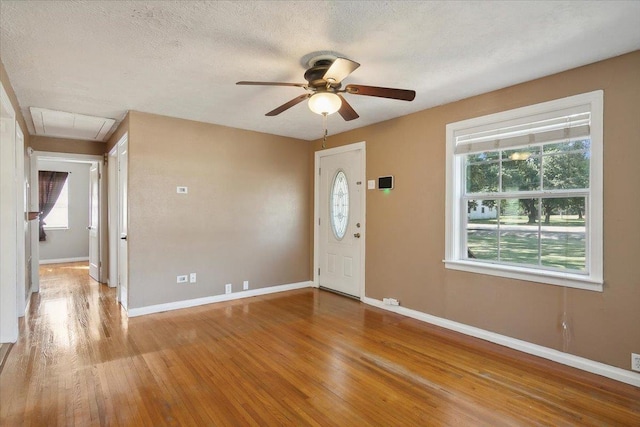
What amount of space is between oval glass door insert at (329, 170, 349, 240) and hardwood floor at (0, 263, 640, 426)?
1.58 metres

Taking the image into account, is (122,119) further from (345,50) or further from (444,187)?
(444,187)

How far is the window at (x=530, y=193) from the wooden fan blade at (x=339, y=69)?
5.95 feet

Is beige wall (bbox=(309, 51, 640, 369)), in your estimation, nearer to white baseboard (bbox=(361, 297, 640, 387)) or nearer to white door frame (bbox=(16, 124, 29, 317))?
white baseboard (bbox=(361, 297, 640, 387))

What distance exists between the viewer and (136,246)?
4141 millimetres

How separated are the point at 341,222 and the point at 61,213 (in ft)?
24.2

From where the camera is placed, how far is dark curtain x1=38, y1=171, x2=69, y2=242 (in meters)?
7.98

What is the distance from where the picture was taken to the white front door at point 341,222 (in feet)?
16.2

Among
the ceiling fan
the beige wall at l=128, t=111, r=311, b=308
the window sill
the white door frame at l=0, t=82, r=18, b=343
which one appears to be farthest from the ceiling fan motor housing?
the white door frame at l=0, t=82, r=18, b=343

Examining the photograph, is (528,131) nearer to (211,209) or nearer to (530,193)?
(530,193)

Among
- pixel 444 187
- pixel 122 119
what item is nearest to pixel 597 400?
pixel 444 187

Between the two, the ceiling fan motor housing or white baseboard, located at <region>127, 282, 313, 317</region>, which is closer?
the ceiling fan motor housing

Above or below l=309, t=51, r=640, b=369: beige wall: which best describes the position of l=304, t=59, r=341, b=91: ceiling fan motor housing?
above

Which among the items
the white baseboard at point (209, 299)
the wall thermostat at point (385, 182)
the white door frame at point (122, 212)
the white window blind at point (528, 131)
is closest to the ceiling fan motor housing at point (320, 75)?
the white window blind at point (528, 131)

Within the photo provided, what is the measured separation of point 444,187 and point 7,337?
460cm
